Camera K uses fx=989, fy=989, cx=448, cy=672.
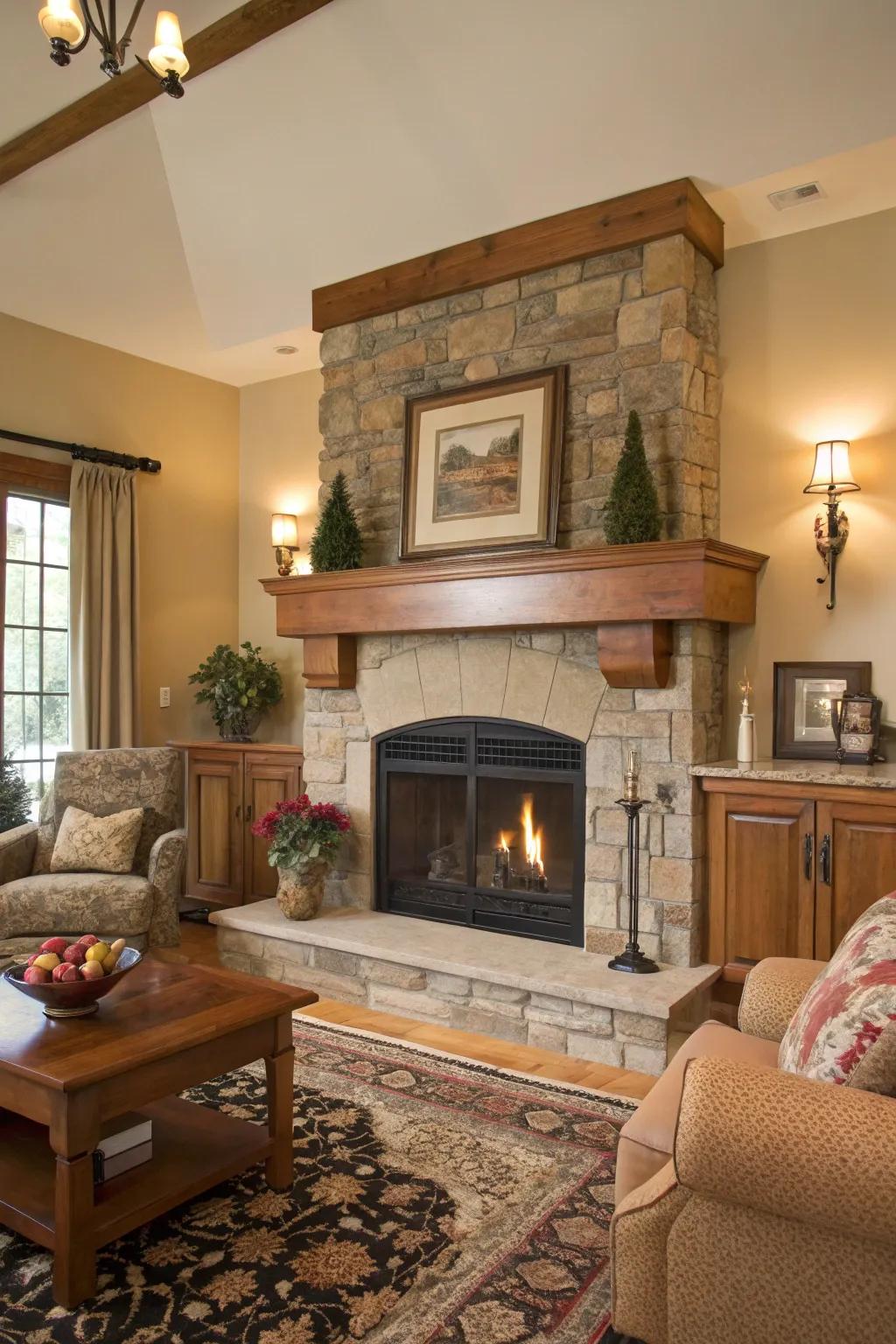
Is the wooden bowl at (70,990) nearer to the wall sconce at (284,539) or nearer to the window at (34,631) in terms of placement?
the window at (34,631)

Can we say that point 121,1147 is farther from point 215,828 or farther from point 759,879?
point 215,828

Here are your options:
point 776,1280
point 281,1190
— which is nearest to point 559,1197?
point 281,1190

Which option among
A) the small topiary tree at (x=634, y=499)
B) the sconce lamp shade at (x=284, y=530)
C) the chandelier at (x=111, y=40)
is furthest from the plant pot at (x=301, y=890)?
the chandelier at (x=111, y=40)

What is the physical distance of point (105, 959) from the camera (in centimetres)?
246

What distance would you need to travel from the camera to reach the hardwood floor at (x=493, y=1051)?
3346mm

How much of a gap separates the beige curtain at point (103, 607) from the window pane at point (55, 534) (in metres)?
0.13

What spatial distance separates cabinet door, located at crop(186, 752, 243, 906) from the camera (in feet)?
17.9

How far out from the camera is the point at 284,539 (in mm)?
5750

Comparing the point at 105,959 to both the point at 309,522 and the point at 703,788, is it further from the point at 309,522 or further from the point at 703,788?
the point at 309,522

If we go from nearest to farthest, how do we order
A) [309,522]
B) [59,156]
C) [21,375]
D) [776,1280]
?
[776,1280] → [59,156] → [21,375] → [309,522]

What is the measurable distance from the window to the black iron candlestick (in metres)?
3.21

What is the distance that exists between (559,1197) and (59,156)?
4512 millimetres

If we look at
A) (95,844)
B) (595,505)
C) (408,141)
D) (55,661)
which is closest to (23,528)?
(55,661)

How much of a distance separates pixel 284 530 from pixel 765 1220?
15.4 ft
